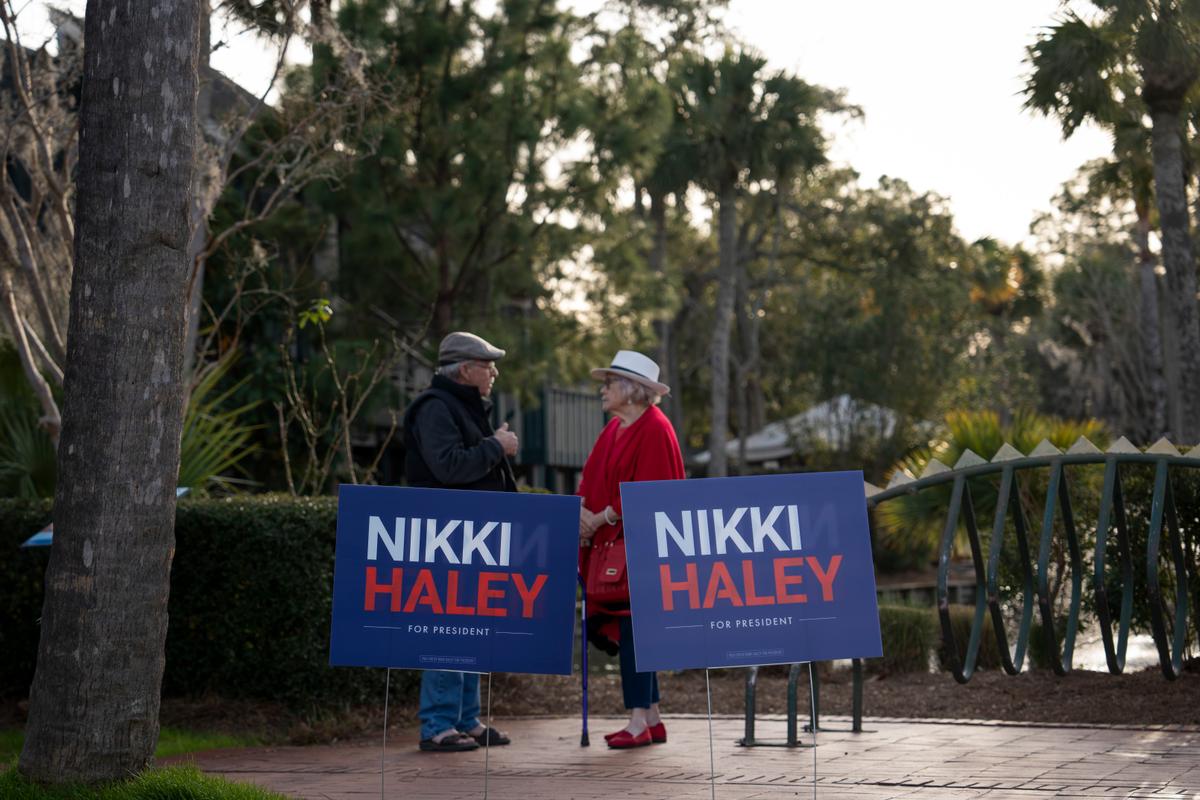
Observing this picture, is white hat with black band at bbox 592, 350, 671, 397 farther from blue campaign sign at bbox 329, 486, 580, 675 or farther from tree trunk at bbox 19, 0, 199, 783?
tree trunk at bbox 19, 0, 199, 783

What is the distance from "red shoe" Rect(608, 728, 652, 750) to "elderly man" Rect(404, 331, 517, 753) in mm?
587

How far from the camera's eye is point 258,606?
8.52 meters

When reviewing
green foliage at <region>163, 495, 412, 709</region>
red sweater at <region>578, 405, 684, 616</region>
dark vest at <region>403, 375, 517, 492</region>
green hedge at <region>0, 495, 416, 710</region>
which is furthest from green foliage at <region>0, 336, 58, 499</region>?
red sweater at <region>578, 405, 684, 616</region>

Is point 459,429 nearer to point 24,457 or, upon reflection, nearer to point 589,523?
point 589,523

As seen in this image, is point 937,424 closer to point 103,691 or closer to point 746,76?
point 746,76

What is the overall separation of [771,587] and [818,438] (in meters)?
28.3

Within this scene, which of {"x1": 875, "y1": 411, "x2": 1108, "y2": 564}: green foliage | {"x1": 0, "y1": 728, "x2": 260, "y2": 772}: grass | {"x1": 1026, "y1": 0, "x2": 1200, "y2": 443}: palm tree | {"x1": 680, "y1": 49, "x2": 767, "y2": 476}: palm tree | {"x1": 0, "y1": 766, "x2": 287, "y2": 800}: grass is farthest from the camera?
{"x1": 680, "y1": 49, "x2": 767, "y2": 476}: palm tree

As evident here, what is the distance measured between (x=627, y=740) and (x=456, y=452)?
1.61m

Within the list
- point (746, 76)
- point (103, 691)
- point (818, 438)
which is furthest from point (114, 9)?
point (818, 438)

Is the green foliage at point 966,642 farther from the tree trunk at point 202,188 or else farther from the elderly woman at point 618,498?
the tree trunk at point 202,188

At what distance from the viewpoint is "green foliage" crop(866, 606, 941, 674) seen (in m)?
10.5

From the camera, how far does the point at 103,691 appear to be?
5359 mm

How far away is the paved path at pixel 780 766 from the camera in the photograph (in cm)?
597

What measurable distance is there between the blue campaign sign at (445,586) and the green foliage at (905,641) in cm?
514
